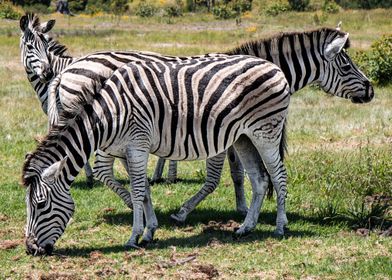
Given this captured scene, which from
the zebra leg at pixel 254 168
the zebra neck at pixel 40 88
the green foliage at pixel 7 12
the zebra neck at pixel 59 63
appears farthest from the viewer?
the green foliage at pixel 7 12

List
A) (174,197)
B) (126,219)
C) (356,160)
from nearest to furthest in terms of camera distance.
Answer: (126,219), (174,197), (356,160)

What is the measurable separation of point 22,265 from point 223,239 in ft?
8.22

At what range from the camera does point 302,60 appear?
10.3 meters

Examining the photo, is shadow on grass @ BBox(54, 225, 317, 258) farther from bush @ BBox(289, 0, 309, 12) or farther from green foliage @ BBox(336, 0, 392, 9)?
bush @ BBox(289, 0, 309, 12)

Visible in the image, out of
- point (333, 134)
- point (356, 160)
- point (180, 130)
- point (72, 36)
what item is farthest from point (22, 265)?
point (72, 36)

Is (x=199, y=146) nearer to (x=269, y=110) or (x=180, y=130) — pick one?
(x=180, y=130)

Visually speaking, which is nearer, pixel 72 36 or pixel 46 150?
pixel 46 150

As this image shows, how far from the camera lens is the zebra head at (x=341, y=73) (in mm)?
10399

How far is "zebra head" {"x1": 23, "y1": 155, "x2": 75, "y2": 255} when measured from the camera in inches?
315

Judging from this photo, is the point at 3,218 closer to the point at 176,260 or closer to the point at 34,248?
the point at 34,248

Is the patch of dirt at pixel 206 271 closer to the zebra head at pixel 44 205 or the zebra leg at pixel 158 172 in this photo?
the zebra head at pixel 44 205

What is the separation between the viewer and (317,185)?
1150 centimetres

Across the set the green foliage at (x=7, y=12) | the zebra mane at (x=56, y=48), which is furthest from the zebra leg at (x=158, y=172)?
the green foliage at (x=7, y=12)

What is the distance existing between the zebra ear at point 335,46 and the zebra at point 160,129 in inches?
56.1
